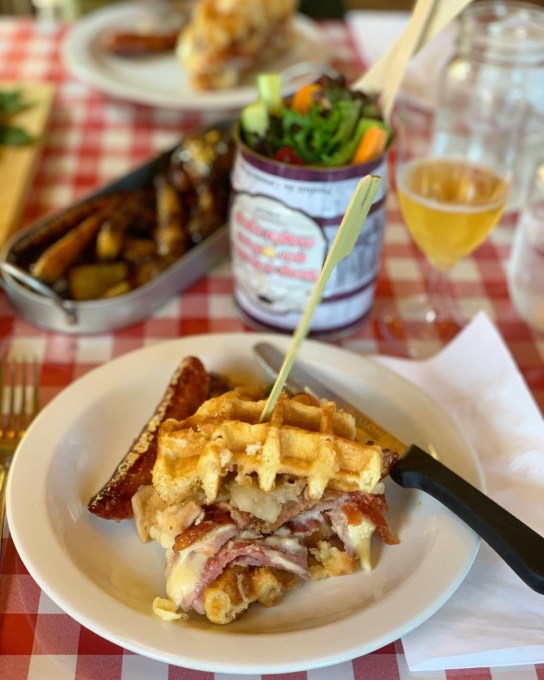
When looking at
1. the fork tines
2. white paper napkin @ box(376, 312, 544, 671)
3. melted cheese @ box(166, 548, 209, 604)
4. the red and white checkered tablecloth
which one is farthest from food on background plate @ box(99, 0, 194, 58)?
melted cheese @ box(166, 548, 209, 604)

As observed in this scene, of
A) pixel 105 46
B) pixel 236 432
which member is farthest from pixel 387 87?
pixel 105 46

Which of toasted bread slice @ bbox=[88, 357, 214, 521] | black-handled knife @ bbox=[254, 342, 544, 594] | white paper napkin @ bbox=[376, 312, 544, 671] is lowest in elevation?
white paper napkin @ bbox=[376, 312, 544, 671]

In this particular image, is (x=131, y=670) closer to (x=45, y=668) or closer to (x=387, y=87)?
(x=45, y=668)

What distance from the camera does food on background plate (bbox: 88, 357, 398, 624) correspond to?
0.78 m

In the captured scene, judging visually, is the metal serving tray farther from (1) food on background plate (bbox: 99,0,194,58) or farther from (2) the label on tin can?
(1) food on background plate (bbox: 99,0,194,58)

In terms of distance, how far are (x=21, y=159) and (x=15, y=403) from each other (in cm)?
68

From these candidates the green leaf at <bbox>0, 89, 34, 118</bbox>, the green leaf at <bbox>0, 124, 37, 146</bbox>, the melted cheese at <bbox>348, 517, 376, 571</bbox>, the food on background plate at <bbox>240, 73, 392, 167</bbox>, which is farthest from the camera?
the green leaf at <bbox>0, 89, 34, 118</bbox>

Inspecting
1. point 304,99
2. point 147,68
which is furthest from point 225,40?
point 304,99

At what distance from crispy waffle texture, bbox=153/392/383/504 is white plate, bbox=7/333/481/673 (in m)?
0.10

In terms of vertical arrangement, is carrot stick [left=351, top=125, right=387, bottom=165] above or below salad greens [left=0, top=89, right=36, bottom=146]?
above

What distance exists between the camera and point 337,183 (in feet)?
3.50

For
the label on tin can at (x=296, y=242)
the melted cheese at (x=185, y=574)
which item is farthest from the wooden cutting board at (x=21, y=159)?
the melted cheese at (x=185, y=574)

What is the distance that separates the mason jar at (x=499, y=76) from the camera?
Answer: 150 cm

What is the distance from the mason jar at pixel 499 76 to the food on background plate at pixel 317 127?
461 millimetres
